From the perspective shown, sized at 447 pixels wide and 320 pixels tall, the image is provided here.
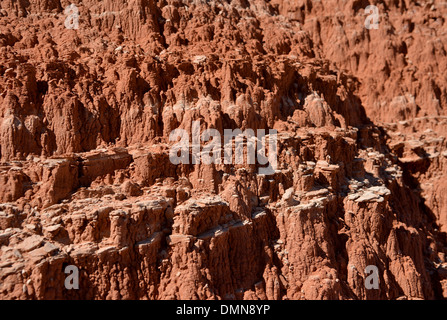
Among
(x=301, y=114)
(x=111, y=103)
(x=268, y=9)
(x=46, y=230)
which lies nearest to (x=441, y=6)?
(x=268, y=9)

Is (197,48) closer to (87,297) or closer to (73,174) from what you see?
(73,174)

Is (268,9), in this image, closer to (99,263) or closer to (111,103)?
(111,103)

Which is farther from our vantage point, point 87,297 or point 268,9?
point 268,9

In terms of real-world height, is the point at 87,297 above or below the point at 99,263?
below

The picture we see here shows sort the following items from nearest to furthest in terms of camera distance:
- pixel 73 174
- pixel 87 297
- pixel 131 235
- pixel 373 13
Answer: pixel 87 297
pixel 131 235
pixel 73 174
pixel 373 13

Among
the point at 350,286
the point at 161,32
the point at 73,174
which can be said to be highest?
the point at 161,32

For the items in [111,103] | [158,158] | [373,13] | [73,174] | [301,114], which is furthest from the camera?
[373,13]

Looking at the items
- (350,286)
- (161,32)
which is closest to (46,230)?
(350,286)
